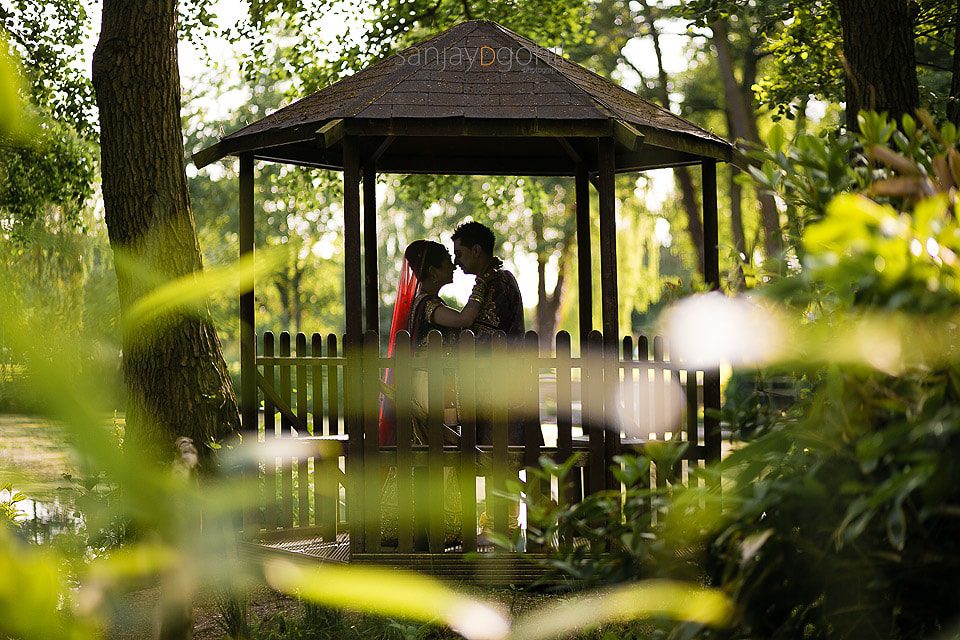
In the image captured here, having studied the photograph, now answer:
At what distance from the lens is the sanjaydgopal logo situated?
22.4 feet

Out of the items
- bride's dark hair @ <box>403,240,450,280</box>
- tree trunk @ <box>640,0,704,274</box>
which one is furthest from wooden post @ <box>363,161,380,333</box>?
tree trunk @ <box>640,0,704,274</box>

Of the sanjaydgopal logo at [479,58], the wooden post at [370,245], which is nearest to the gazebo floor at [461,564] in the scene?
the wooden post at [370,245]

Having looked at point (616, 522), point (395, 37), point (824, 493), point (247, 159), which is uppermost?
point (395, 37)

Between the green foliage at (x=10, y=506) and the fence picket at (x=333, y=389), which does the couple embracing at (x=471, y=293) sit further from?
the green foliage at (x=10, y=506)

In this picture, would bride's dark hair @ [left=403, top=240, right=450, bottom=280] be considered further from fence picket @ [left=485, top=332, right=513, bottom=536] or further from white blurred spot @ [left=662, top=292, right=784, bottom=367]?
white blurred spot @ [left=662, top=292, right=784, bottom=367]

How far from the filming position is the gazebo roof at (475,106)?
627cm

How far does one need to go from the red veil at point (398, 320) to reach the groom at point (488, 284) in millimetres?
430

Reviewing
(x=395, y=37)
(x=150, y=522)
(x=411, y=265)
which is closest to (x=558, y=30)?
(x=395, y=37)

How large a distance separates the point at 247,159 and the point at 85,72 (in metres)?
5.03

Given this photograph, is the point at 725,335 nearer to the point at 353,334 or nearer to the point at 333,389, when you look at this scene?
the point at 353,334

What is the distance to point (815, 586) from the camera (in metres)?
1.74

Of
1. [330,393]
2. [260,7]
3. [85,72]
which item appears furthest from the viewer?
[260,7]

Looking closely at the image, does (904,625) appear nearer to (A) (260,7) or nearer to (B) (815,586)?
(B) (815,586)

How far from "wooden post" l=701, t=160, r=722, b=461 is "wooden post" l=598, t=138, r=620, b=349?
0.64 metres
